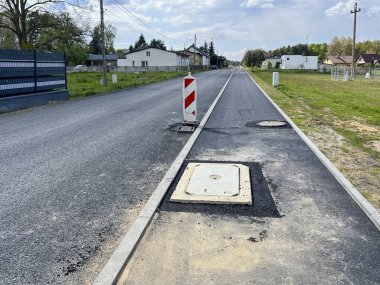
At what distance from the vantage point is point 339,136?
845 centimetres

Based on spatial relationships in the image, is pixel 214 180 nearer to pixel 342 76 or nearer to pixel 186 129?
pixel 186 129

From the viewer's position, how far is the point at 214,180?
5.04 meters

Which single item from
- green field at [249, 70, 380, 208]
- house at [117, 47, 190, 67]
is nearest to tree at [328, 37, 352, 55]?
house at [117, 47, 190, 67]

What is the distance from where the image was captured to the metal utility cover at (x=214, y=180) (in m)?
4.63

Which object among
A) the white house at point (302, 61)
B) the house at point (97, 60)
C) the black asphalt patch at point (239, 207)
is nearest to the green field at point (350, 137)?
the black asphalt patch at point (239, 207)

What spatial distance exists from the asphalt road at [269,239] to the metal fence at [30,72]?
11135 mm

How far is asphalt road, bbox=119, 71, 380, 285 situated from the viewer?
2.92 m

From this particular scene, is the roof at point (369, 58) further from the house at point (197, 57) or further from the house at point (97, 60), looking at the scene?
the house at point (97, 60)

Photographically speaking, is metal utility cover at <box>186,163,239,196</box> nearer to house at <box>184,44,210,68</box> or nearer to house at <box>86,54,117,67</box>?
house at <box>184,44,210,68</box>

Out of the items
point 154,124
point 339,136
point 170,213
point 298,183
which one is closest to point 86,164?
point 170,213

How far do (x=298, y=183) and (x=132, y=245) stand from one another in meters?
2.77

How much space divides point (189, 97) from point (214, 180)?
4658 millimetres

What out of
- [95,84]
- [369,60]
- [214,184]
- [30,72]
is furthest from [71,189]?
[369,60]

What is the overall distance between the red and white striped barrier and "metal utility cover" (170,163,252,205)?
3751 millimetres
